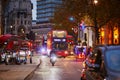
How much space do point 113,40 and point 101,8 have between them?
12634 mm

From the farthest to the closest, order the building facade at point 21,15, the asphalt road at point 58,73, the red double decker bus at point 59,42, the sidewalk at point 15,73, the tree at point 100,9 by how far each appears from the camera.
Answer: the building facade at point 21,15, the red double decker bus at point 59,42, the tree at point 100,9, the asphalt road at point 58,73, the sidewalk at point 15,73

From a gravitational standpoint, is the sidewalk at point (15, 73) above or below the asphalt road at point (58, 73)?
above

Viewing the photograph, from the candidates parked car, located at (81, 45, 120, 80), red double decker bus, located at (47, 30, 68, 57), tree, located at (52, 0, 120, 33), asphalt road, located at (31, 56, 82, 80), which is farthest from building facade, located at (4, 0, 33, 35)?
parked car, located at (81, 45, 120, 80)

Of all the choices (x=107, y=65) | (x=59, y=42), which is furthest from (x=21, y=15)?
(x=107, y=65)

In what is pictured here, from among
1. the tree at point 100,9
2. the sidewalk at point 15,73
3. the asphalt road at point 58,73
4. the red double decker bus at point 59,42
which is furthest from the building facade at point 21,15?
the sidewalk at point 15,73

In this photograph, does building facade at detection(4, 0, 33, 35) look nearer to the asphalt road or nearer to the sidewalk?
the asphalt road

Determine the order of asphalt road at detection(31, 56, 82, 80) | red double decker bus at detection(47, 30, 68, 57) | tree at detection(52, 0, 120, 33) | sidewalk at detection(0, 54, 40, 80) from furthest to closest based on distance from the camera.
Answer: red double decker bus at detection(47, 30, 68, 57) → tree at detection(52, 0, 120, 33) → asphalt road at detection(31, 56, 82, 80) → sidewalk at detection(0, 54, 40, 80)

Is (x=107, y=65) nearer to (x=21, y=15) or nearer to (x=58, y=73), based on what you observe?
(x=58, y=73)

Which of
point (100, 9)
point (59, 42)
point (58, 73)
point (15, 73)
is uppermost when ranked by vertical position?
point (100, 9)

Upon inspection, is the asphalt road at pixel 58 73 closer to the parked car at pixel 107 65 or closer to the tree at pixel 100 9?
the parked car at pixel 107 65

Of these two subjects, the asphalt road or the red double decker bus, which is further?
the red double decker bus

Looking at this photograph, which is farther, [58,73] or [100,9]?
[100,9]

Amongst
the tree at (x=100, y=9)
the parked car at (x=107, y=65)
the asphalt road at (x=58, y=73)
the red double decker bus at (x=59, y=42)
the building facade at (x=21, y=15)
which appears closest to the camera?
the parked car at (x=107, y=65)

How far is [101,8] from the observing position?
180 feet
